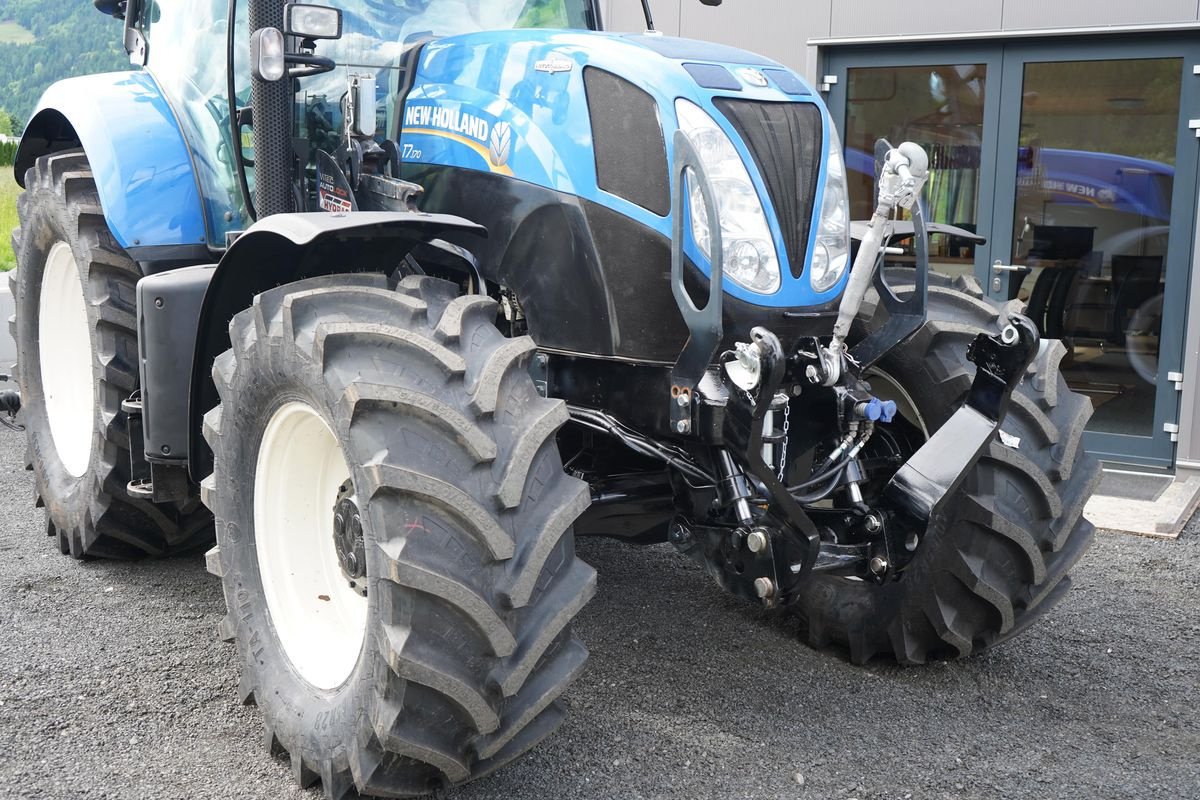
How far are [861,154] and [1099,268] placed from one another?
1.59 meters

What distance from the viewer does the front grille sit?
10.4 feet

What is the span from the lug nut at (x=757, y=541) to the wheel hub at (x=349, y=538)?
983 mm

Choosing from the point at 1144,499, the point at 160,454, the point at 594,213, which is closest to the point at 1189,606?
the point at 1144,499

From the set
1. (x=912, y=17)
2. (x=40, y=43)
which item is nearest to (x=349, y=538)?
(x=912, y=17)

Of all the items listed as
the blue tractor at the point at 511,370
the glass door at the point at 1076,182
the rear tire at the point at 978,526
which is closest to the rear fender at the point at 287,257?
the blue tractor at the point at 511,370

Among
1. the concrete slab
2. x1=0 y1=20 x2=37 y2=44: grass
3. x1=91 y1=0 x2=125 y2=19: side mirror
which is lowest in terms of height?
the concrete slab

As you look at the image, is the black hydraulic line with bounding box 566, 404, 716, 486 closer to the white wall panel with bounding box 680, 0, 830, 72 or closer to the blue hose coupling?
the blue hose coupling

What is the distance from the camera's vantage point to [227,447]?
3254mm

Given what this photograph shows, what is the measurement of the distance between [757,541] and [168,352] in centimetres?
185

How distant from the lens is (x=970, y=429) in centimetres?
334

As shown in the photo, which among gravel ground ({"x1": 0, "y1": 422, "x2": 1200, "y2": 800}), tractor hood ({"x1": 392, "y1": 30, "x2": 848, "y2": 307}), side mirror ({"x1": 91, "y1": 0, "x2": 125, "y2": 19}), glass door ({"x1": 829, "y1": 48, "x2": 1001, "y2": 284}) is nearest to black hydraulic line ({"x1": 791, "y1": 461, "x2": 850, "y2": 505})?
tractor hood ({"x1": 392, "y1": 30, "x2": 848, "y2": 307})

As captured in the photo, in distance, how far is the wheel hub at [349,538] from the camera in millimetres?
3070

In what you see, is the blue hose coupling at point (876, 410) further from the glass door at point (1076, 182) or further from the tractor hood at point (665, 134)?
the glass door at point (1076, 182)

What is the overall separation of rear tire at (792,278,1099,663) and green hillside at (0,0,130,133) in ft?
39.3
